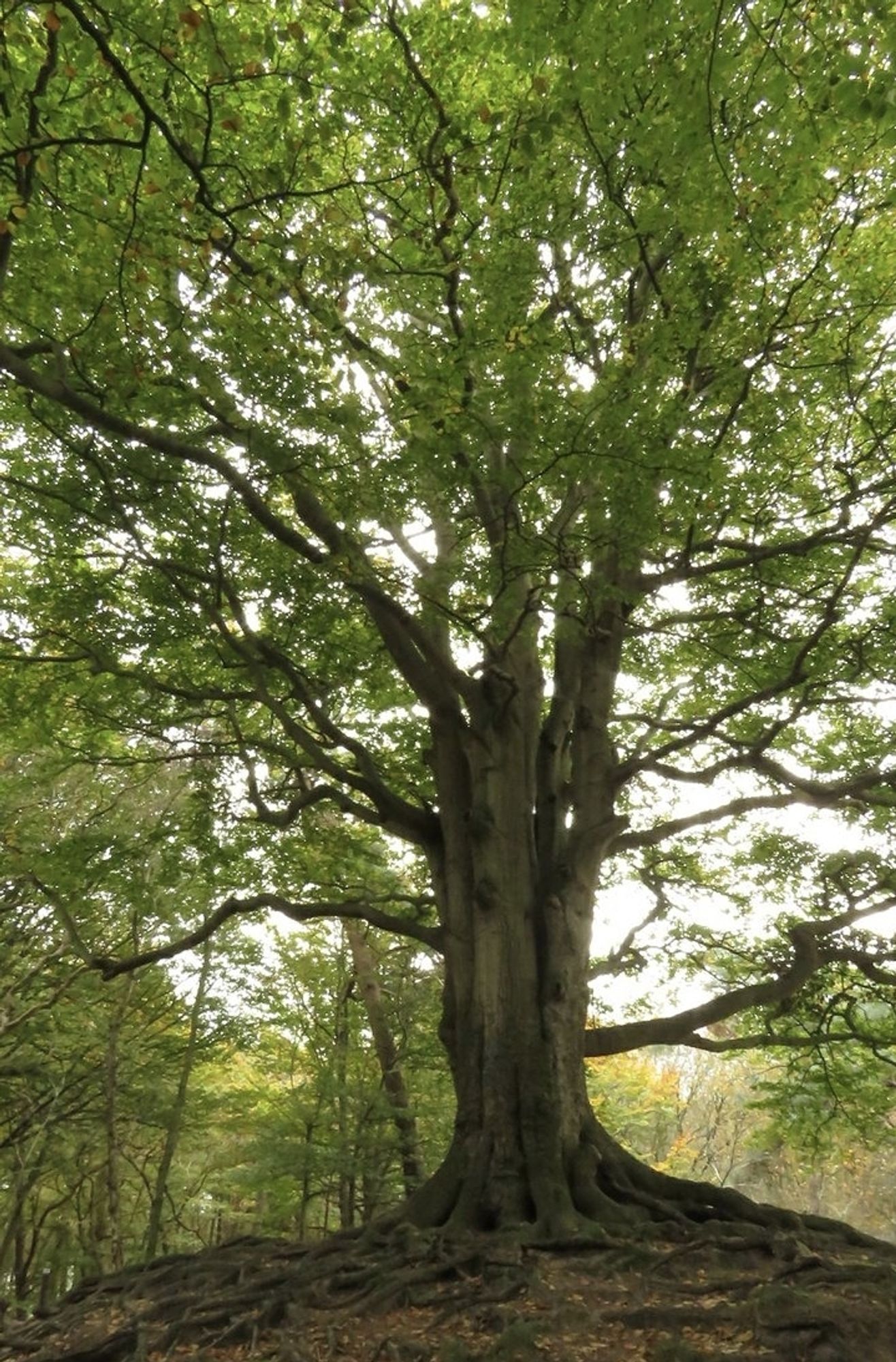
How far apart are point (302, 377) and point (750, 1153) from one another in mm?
38357

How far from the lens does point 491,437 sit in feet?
18.3

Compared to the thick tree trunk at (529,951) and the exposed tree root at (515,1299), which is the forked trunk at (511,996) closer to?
the thick tree trunk at (529,951)

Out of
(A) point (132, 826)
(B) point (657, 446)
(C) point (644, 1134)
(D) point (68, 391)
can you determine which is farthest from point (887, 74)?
(C) point (644, 1134)

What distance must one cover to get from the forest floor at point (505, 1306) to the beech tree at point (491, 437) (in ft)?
1.70

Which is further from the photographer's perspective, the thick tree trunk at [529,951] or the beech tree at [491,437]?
the thick tree trunk at [529,951]

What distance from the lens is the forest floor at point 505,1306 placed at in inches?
161

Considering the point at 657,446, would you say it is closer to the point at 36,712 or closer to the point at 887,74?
the point at 887,74

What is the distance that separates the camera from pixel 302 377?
218 inches

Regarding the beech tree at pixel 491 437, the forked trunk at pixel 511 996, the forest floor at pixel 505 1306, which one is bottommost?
the forest floor at pixel 505 1306

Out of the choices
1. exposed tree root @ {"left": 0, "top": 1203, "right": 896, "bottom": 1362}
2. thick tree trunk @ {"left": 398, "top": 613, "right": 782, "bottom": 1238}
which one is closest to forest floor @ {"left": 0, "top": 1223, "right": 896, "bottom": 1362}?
exposed tree root @ {"left": 0, "top": 1203, "right": 896, "bottom": 1362}

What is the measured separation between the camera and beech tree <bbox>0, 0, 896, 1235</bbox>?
4906mm

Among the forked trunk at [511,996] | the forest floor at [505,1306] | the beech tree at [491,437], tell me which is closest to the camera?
the forest floor at [505,1306]

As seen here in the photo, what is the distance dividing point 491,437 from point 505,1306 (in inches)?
190

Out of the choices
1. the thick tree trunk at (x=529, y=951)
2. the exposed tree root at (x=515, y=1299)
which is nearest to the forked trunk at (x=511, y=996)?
the thick tree trunk at (x=529, y=951)
